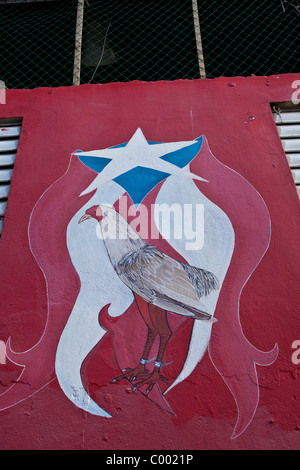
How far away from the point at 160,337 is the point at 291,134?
2314mm

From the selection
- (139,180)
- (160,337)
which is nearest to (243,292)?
(160,337)

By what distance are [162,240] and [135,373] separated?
1041 millimetres

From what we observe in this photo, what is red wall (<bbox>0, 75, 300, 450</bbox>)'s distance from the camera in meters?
2.59

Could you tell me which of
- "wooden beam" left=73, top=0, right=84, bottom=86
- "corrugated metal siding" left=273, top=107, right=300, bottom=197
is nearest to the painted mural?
"corrugated metal siding" left=273, top=107, right=300, bottom=197

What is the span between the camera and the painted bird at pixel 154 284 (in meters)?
2.82

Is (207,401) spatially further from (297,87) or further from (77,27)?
(77,27)

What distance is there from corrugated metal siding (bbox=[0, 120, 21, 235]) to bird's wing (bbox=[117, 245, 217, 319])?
1298 millimetres

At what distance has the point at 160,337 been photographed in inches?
112

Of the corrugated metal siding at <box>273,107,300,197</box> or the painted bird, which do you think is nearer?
the painted bird

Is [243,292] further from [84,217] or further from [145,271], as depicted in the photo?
[84,217]

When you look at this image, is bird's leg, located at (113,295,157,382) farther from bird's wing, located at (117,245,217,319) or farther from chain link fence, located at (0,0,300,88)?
chain link fence, located at (0,0,300,88)

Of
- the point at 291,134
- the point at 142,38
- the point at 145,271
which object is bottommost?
the point at 145,271

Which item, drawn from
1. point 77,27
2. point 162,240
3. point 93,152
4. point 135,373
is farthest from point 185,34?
point 135,373

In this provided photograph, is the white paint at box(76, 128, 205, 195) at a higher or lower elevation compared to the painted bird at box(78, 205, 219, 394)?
higher
